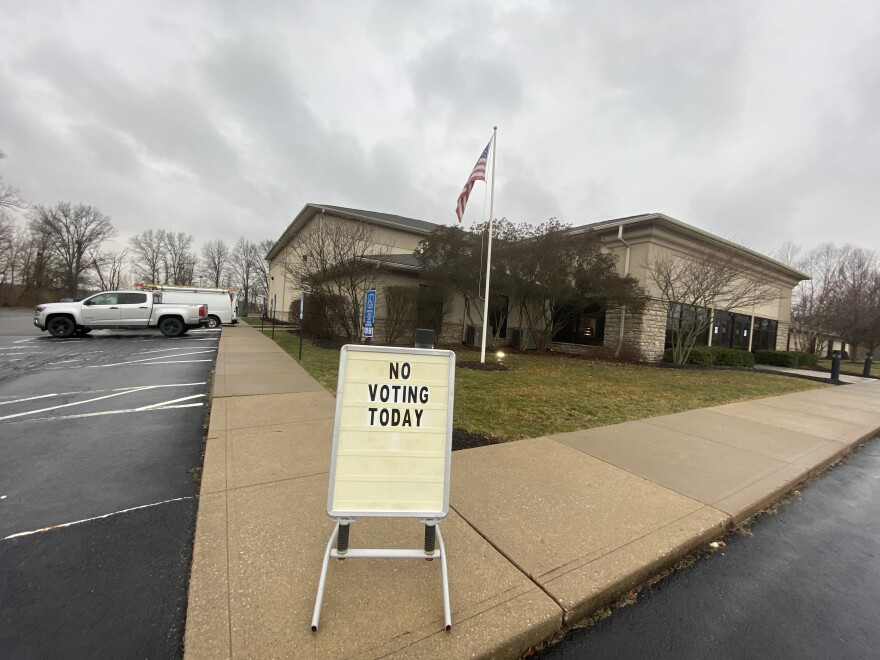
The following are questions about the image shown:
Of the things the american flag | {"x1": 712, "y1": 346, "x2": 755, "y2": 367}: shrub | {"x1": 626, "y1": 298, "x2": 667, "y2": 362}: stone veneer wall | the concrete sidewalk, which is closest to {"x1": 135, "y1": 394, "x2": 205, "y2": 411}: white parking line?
the concrete sidewalk

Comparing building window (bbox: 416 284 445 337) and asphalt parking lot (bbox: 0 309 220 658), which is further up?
building window (bbox: 416 284 445 337)

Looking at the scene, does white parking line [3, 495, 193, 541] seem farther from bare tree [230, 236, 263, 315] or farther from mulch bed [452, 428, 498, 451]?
bare tree [230, 236, 263, 315]

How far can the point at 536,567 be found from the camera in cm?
234

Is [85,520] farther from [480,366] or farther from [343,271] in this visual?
[343,271]

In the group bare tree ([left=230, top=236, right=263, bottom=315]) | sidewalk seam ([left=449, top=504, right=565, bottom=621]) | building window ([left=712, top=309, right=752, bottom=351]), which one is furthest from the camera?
bare tree ([left=230, top=236, right=263, bottom=315])

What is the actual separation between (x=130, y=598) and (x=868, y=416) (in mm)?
11419

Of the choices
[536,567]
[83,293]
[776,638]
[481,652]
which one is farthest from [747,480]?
[83,293]

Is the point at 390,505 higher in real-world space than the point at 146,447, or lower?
higher

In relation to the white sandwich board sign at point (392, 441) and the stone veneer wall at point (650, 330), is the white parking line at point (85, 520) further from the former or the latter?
the stone veneer wall at point (650, 330)

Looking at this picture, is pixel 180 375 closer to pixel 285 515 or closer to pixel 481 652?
pixel 285 515

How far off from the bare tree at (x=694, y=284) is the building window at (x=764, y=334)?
713 centimetres

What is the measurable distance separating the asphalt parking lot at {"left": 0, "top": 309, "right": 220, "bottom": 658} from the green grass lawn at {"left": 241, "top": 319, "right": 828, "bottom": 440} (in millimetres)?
3140

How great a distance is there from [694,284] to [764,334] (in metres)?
13.4

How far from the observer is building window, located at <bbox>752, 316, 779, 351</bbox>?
23.3m
